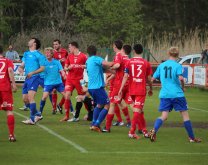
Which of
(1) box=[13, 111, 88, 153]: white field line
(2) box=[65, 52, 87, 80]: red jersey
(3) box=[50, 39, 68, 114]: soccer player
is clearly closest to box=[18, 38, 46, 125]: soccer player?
(1) box=[13, 111, 88, 153]: white field line

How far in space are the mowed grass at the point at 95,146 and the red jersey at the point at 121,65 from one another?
121cm

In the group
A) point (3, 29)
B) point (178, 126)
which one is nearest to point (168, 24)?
point (3, 29)

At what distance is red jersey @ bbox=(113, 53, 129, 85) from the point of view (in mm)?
19641

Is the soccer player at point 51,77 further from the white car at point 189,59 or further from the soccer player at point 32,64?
the white car at point 189,59

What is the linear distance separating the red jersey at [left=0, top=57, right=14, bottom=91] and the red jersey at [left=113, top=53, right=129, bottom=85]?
3.09 m

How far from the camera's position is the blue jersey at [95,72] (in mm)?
19828

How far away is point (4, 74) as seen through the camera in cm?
1750

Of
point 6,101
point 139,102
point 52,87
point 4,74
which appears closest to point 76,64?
point 52,87

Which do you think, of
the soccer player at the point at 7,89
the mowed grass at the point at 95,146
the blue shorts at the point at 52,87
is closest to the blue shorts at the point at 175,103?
the mowed grass at the point at 95,146

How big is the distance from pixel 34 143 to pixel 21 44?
37152mm

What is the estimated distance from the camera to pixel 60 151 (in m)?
16.0

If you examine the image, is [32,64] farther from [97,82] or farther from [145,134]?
[145,134]

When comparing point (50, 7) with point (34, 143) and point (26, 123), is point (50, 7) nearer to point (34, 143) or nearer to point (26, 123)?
point (26, 123)

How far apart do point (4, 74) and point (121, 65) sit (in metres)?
3.45
